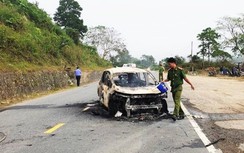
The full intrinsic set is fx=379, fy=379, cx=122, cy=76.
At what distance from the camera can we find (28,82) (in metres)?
24.1

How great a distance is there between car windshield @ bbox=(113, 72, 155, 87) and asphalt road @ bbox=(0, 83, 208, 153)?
1.66 metres

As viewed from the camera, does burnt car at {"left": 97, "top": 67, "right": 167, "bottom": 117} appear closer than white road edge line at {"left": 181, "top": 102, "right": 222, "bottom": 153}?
No

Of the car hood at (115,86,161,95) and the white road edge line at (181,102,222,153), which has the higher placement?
the car hood at (115,86,161,95)

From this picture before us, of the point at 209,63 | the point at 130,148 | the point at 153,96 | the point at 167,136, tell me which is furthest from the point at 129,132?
the point at 209,63

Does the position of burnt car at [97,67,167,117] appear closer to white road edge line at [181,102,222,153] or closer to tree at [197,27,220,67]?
white road edge line at [181,102,222,153]

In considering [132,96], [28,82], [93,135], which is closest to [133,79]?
[132,96]

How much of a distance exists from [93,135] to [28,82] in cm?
1596

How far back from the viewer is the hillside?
2795 centimetres

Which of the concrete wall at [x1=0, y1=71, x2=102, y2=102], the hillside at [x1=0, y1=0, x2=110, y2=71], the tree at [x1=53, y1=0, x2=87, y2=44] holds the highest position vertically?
the tree at [x1=53, y1=0, x2=87, y2=44]

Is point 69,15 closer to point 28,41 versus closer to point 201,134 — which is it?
point 28,41

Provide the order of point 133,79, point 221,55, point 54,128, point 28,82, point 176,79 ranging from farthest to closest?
1. point 221,55
2. point 28,82
3. point 133,79
4. point 176,79
5. point 54,128

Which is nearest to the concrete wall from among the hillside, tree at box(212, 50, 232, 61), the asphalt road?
the hillside

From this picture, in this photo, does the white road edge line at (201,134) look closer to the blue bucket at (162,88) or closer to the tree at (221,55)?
the blue bucket at (162,88)

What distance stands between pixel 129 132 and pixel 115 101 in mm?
2933
